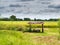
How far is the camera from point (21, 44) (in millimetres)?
7977

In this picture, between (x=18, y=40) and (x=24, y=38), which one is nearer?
(x=18, y=40)

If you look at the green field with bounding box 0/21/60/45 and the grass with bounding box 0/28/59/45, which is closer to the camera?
the grass with bounding box 0/28/59/45

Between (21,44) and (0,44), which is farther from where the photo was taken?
(21,44)

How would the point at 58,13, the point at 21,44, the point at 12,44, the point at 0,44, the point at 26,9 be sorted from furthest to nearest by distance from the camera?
the point at 26,9 < the point at 58,13 < the point at 21,44 < the point at 12,44 < the point at 0,44

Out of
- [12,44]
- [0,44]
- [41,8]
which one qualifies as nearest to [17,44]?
[12,44]

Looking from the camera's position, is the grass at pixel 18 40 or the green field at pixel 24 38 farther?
the green field at pixel 24 38

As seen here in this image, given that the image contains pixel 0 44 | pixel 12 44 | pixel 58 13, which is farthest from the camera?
pixel 58 13

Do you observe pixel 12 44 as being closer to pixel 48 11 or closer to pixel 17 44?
pixel 17 44

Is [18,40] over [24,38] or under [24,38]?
over

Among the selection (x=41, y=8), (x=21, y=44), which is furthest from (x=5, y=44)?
(x=41, y=8)

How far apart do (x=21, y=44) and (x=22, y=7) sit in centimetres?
1724

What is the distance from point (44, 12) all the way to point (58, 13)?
5.25 feet

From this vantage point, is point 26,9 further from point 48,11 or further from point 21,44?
point 21,44

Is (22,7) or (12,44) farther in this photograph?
(22,7)
